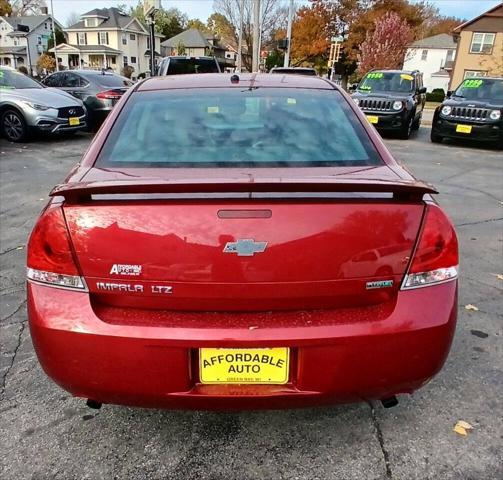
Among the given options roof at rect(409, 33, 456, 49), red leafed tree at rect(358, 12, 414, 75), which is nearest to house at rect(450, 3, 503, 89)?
red leafed tree at rect(358, 12, 414, 75)

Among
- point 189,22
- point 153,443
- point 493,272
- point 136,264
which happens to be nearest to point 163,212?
point 136,264

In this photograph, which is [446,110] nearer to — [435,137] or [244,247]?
[435,137]

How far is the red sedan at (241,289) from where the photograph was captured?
68.9 inches

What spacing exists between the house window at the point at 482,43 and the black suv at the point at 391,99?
102 ft

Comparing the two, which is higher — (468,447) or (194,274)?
(194,274)

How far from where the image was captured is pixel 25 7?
269 ft

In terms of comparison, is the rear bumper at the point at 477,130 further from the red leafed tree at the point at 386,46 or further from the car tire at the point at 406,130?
the red leafed tree at the point at 386,46

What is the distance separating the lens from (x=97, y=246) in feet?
5.85

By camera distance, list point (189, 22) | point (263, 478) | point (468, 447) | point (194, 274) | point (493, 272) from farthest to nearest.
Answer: point (189, 22)
point (493, 272)
point (468, 447)
point (263, 478)
point (194, 274)

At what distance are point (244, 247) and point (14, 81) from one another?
36.6ft

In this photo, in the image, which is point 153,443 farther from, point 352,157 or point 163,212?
point 352,157

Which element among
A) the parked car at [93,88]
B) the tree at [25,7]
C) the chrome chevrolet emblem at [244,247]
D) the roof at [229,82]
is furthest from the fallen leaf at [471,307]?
the tree at [25,7]

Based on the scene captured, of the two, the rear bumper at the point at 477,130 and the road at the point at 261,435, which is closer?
the road at the point at 261,435

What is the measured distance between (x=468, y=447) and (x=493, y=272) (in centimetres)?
245
